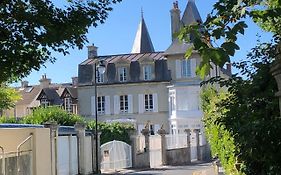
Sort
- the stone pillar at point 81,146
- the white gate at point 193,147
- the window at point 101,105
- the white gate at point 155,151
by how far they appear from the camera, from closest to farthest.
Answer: the stone pillar at point 81,146
the white gate at point 155,151
the white gate at point 193,147
the window at point 101,105

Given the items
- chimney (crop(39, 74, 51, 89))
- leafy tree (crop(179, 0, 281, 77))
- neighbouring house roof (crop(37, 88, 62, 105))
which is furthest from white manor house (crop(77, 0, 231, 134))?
leafy tree (crop(179, 0, 281, 77))

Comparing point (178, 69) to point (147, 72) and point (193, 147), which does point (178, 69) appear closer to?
point (147, 72)

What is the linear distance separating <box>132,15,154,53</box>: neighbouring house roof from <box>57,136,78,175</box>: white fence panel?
3784cm

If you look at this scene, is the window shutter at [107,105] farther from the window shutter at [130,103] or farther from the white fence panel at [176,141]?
the white fence panel at [176,141]

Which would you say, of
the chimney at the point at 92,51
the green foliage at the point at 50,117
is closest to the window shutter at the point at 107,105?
the chimney at the point at 92,51

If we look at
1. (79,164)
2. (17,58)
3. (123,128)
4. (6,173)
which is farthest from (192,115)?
(17,58)

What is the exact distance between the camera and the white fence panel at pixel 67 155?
75.6ft

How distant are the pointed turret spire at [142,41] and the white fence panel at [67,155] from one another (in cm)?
3784

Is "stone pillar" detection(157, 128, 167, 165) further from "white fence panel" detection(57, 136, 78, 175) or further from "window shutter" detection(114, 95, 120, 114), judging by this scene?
"window shutter" detection(114, 95, 120, 114)

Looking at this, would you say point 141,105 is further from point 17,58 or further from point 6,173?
point 17,58

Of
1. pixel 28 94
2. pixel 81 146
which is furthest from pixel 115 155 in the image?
pixel 28 94

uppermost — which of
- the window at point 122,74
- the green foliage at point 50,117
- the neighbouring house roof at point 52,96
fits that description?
the window at point 122,74

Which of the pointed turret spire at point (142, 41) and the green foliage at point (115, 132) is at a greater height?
the pointed turret spire at point (142, 41)

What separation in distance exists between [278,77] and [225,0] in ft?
3.39
